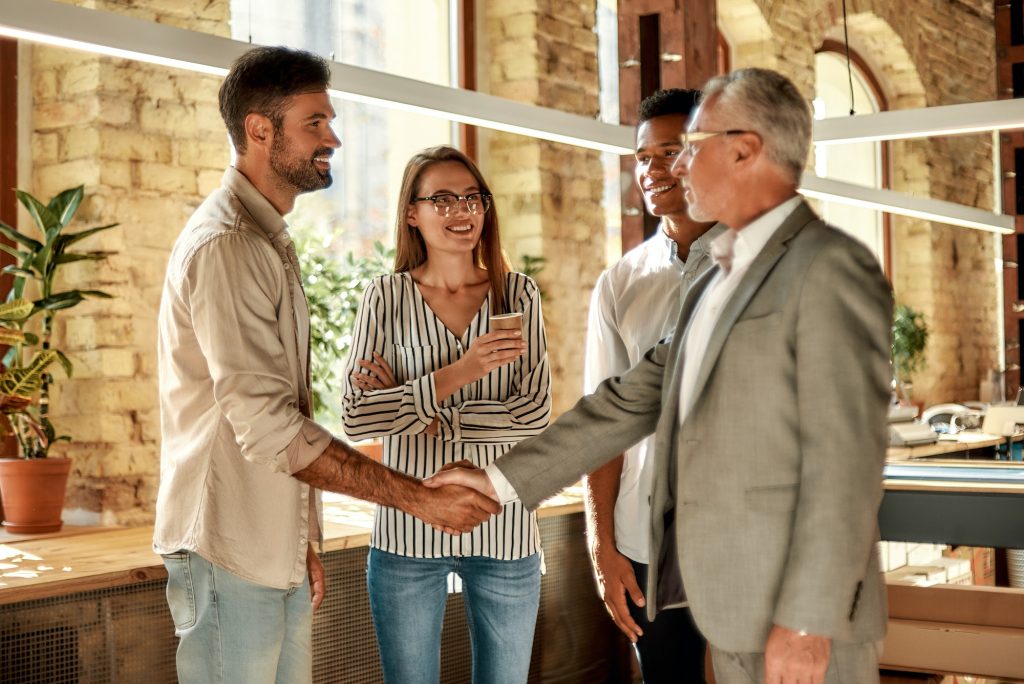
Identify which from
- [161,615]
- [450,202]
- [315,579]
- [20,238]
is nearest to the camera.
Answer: [315,579]

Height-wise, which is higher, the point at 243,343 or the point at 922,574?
the point at 243,343

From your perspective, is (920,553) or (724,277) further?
(920,553)

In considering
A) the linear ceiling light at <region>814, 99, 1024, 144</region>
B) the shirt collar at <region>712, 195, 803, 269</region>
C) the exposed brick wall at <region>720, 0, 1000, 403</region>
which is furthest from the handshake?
the exposed brick wall at <region>720, 0, 1000, 403</region>

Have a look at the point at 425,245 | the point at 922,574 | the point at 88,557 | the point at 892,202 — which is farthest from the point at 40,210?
the point at 892,202

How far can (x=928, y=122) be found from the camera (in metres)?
4.14

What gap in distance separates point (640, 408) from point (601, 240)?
4840mm

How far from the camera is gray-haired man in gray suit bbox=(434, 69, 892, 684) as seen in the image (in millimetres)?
1684

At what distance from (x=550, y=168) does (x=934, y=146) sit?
5507 mm

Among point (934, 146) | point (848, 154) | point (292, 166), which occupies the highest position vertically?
point (934, 146)

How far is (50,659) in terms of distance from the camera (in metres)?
3.02

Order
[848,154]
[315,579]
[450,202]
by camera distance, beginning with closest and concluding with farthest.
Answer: [315,579] < [450,202] < [848,154]

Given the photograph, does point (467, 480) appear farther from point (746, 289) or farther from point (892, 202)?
point (892, 202)

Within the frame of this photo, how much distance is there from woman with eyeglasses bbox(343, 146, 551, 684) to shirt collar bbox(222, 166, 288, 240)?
19.6 inches

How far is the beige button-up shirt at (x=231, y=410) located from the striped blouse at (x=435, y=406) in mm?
403
